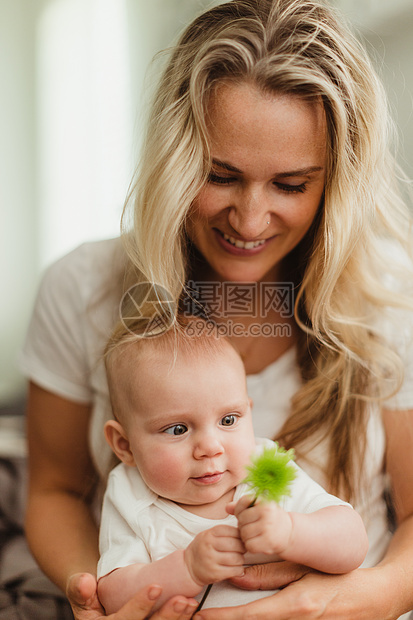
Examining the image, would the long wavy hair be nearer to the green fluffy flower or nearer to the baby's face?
the baby's face

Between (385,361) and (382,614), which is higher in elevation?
(385,361)

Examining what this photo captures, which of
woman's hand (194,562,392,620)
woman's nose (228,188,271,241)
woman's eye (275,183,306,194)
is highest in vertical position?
woman's eye (275,183,306,194)

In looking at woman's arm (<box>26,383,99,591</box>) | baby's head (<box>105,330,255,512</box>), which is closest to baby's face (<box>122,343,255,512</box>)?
baby's head (<box>105,330,255,512</box>)

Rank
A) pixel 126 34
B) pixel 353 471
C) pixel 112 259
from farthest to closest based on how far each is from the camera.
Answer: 1. pixel 126 34
2. pixel 112 259
3. pixel 353 471

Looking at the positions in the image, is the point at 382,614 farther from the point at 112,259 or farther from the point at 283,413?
the point at 112,259

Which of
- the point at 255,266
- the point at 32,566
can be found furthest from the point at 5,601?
the point at 255,266

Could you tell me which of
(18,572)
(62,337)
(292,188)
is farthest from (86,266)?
(18,572)

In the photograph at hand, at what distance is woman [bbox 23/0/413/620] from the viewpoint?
0.72 meters

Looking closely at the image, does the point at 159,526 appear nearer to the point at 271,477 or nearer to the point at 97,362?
the point at 271,477

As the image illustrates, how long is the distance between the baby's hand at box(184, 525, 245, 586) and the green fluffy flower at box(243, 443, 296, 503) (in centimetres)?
6

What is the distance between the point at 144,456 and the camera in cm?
71

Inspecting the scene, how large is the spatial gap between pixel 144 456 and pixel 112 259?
400mm

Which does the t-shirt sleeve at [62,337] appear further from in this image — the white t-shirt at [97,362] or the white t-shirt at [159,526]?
the white t-shirt at [159,526]

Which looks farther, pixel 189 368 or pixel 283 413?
pixel 283 413
